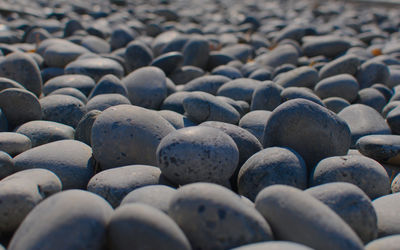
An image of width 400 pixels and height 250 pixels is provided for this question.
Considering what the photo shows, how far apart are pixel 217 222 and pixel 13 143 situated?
4.41 ft

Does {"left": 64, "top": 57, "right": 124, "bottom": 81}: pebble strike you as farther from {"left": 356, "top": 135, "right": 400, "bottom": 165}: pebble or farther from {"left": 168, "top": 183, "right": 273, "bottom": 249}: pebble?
{"left": 168, "top": 183, "right": 273, "bottom": 249}: pebble

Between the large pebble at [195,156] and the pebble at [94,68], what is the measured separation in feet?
6.89

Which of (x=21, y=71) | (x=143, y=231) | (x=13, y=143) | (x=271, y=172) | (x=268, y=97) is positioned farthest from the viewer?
(x=21, y=71)

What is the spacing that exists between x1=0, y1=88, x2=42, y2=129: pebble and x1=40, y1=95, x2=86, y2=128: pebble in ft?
0.42

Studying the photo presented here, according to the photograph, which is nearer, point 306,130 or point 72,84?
point 306,130

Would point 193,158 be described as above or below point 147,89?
above

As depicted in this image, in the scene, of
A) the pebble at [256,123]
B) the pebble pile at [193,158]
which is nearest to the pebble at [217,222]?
the pebble pile at [193,158]

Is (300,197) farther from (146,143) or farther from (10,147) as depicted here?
(10,147)

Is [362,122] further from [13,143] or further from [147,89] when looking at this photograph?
[13,143]

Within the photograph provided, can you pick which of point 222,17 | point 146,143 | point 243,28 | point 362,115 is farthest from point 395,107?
point 222,17

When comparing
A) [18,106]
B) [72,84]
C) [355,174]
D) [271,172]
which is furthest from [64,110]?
[355,174]

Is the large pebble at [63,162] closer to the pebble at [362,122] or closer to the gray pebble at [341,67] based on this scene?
the pebble at [362,122]

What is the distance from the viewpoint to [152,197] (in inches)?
63.4

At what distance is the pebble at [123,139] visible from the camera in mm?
2102
